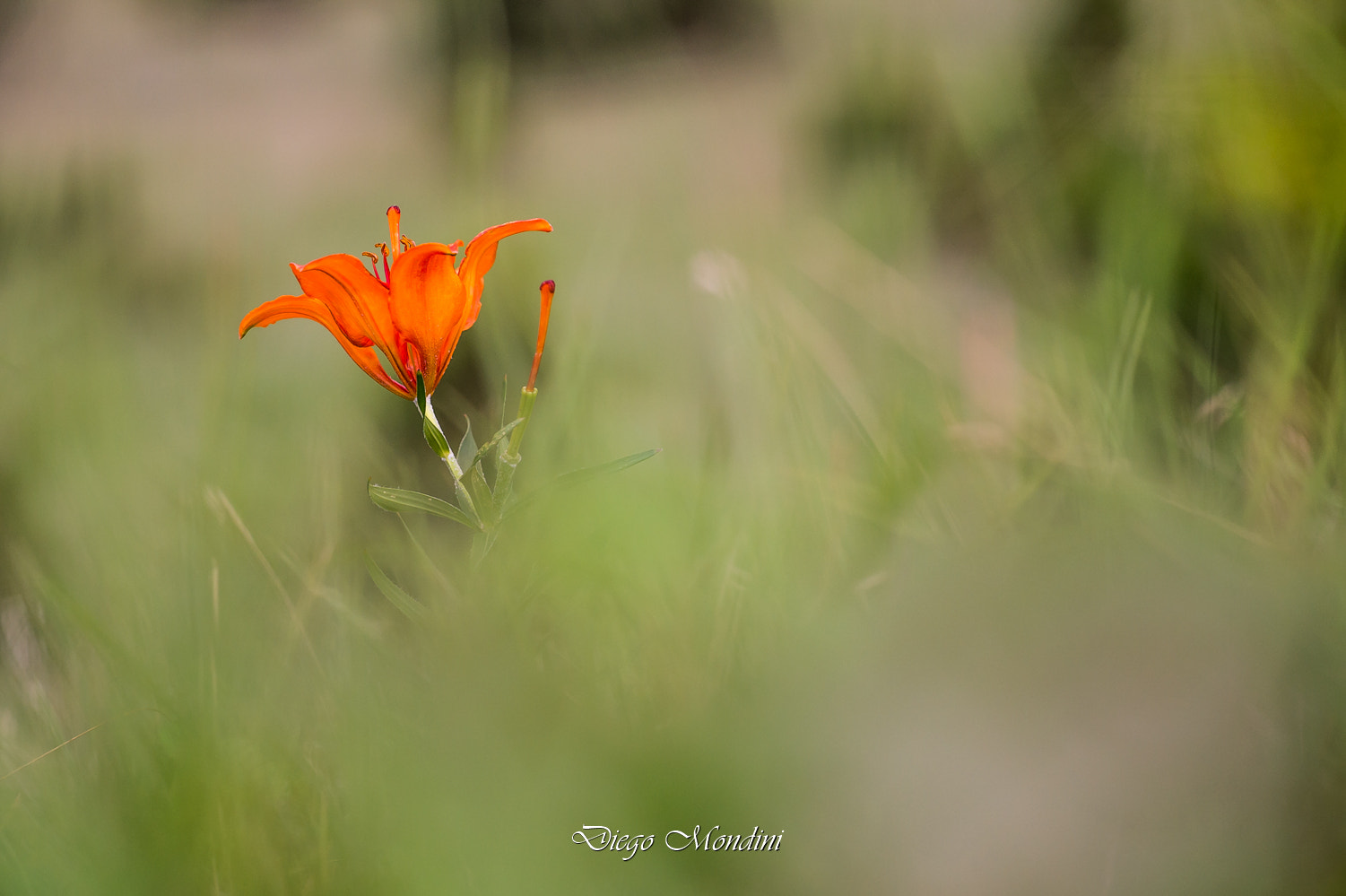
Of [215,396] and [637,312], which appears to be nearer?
[215,396]

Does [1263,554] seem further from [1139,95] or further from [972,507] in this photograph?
[1139,95]

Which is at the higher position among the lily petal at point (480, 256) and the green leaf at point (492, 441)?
the lily petal at point (480, 256)

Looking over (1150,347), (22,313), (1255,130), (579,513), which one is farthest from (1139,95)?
(22,313)

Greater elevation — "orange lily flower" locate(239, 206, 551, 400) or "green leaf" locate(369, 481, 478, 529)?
"orange lily flower" locate(239, 206, 551, 400)
